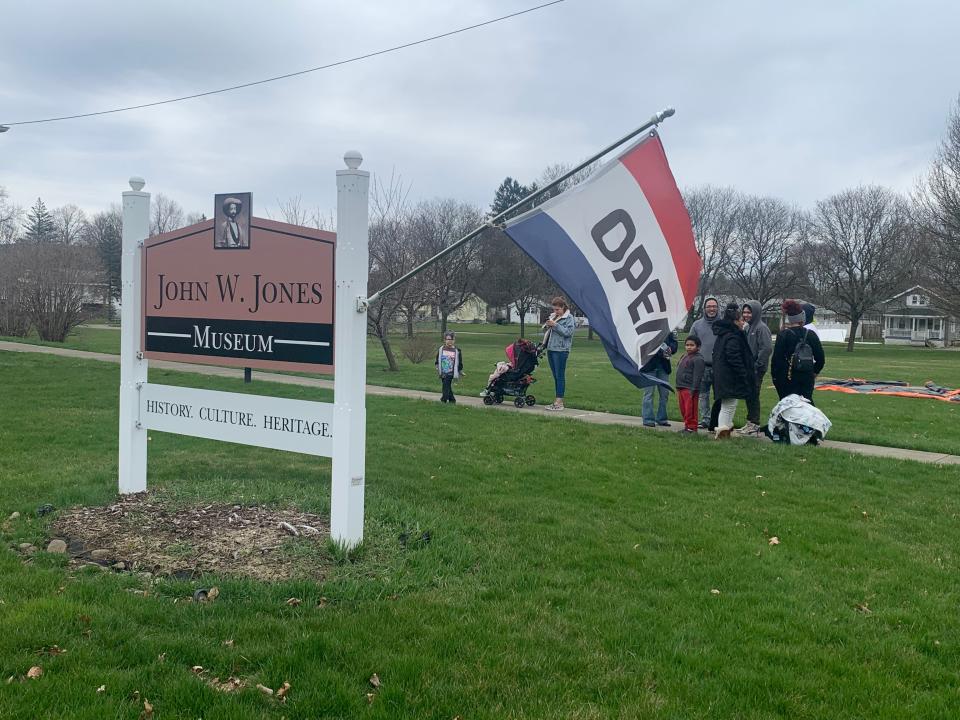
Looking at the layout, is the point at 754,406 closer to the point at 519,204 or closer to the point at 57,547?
the point at 519,204

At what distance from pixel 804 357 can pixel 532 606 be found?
6.75 m

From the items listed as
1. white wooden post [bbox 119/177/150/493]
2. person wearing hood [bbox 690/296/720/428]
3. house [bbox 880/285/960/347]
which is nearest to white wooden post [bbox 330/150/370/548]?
white wooden post [bbox 119/177/150/493]

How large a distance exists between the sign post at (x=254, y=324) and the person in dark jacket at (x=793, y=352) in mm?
6479

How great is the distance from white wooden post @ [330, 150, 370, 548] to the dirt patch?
0.40 meters

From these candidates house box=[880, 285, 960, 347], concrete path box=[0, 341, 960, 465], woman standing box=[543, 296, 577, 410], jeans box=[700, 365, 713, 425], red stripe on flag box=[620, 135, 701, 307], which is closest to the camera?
red stripe on flag box=[620, 135, 701, 307]

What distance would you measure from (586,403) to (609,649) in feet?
34.3

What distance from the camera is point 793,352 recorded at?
9.98m

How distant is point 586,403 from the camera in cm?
1427

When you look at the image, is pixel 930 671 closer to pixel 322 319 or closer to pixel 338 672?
pixel 338 672

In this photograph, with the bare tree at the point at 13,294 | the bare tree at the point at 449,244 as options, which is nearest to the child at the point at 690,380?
the bare tree at the point at 449,244

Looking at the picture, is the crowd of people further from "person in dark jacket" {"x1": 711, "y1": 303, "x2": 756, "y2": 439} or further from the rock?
the rock

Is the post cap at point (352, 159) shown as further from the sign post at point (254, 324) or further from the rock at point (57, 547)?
the rock at point (57, 547)

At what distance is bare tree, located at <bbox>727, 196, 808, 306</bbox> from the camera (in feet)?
200

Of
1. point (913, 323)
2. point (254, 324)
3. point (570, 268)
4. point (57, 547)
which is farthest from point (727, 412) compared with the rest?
point (913, 323)
